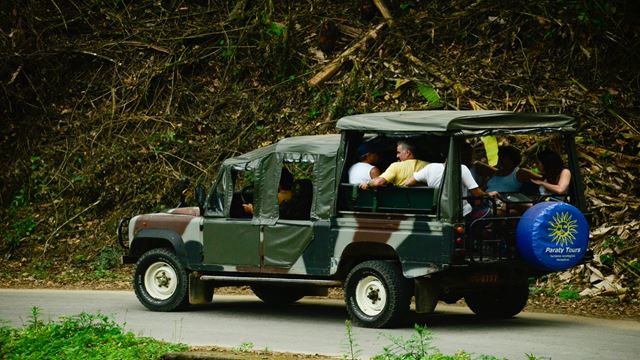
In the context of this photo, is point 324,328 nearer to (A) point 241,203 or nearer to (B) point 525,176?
(A) point 241,203

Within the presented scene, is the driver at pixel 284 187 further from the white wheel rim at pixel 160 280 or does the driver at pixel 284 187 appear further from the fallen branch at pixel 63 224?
the fallen branch at pixel 63 224

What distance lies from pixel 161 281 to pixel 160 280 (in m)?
0.02

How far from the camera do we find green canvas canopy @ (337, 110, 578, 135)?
1264cm

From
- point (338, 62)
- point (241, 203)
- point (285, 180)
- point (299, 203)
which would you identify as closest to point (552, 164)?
point (299, 203)

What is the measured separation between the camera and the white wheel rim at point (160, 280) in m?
15.3

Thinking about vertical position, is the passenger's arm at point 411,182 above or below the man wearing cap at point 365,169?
below

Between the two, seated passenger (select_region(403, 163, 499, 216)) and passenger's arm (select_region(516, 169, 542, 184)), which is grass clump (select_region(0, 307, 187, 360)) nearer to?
seated passenger (select_region(403, 163, 499, 216))

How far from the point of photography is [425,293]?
42.3ft

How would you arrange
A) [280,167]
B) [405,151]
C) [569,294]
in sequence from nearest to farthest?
[405,151]
[280,167]
[569,294]

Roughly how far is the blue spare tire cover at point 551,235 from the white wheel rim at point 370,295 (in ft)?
5.34

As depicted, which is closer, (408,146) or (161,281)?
(408,146)

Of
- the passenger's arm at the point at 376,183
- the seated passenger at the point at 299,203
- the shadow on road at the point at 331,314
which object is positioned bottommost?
the shadow on road at the point at 331,314

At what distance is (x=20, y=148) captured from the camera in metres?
25.0

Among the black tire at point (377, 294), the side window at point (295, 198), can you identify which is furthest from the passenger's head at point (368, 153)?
the black tire at point (377, 294)
